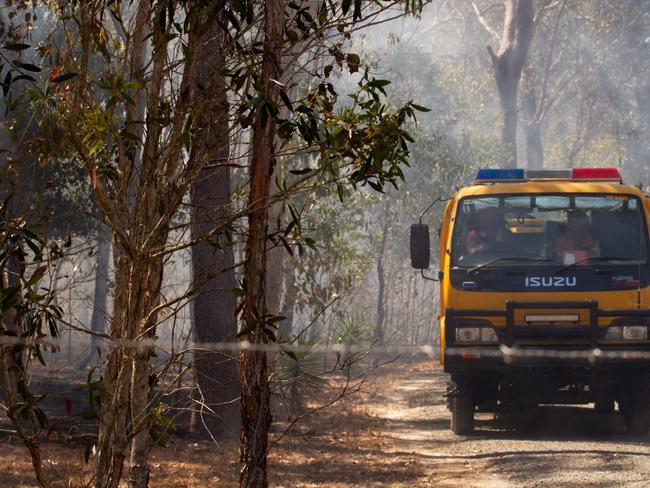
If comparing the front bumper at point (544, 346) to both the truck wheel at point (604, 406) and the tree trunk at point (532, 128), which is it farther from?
the tree trunk at point (532, 128)

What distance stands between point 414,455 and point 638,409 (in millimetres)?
2339

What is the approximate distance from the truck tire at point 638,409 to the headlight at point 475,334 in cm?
156

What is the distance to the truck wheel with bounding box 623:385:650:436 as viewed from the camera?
39.4 ft

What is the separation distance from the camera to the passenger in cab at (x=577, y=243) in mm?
11898

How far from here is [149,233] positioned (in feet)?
17.9

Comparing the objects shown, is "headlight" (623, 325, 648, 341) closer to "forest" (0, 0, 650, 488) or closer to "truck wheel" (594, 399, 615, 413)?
"truck wheel" (594, 399, 615, 413)

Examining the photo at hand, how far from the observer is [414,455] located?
38.9ft

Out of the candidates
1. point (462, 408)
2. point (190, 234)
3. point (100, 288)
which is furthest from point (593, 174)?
point (100, 288)

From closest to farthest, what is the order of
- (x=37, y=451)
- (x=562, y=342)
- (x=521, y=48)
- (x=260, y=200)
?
(x=37, y=451), (x=260, y=200), (x=562, y=342), (x=521, y=48)

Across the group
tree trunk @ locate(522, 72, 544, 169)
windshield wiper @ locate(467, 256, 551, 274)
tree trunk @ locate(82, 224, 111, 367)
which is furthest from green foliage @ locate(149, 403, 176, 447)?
tree trunk @ locate(522, 72, 544, 169)

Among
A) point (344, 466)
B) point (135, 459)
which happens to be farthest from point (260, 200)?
point (344, 466)

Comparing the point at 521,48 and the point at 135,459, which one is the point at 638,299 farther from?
the point at 521,48

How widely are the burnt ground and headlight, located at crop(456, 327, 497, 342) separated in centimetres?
107

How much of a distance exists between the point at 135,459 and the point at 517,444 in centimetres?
659
